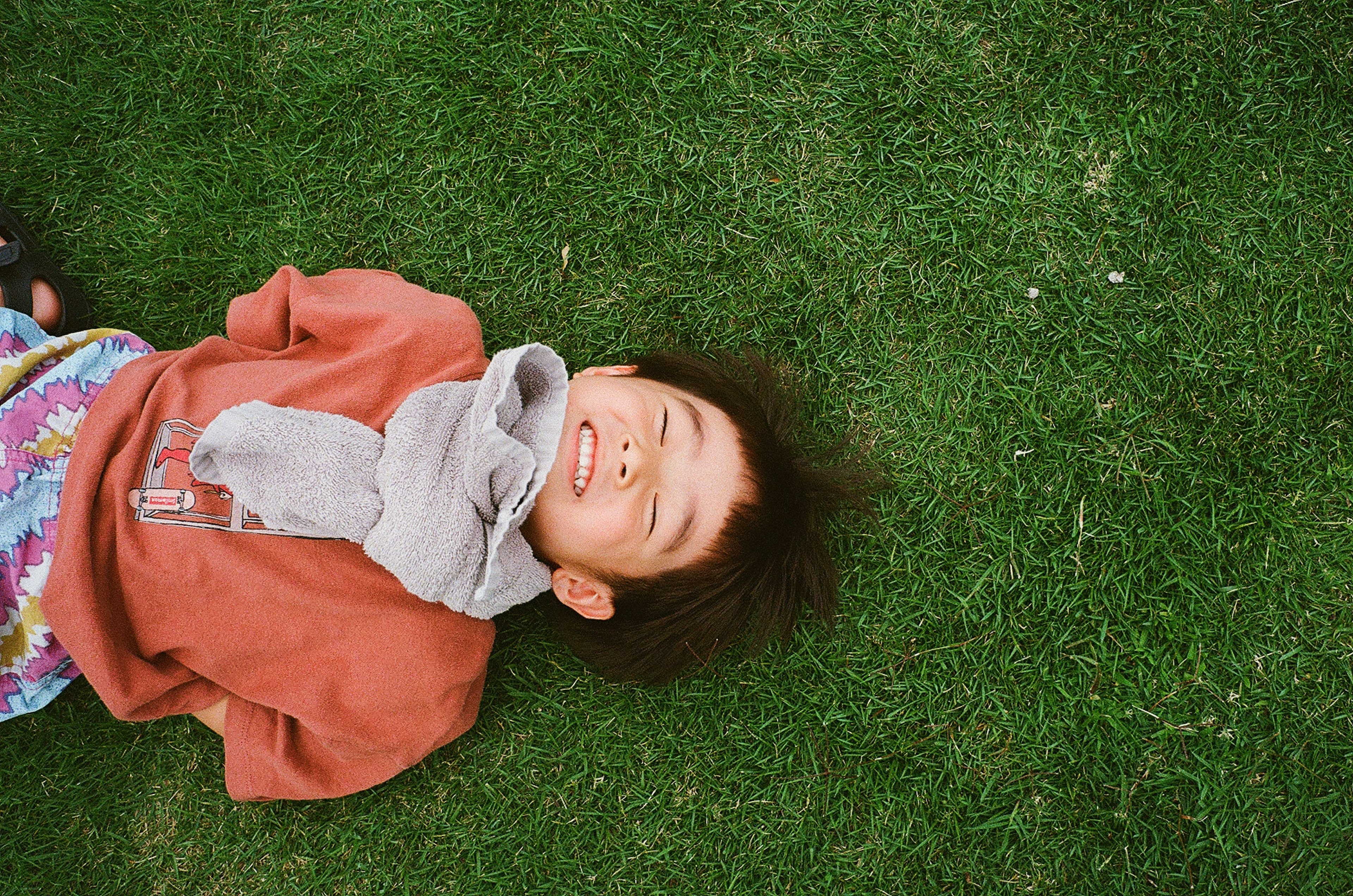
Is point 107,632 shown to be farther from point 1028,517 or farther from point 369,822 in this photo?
point 1028,517

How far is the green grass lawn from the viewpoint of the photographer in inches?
99.5

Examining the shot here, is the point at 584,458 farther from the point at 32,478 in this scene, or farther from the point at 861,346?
the point at 32,478

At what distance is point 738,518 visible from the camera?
2.14 metres

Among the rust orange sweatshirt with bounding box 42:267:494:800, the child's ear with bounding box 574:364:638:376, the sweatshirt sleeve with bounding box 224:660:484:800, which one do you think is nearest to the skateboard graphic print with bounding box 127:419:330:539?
the rust orange sweatshirt with bounding box 42:267:494:800

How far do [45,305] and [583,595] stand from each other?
192cm

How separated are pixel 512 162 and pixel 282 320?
886 mm

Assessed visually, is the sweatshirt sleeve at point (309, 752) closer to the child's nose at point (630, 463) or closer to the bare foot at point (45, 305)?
the child's nose at point (630, 463)

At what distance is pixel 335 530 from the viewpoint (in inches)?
→ 80.6

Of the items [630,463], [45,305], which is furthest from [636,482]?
[45,305]

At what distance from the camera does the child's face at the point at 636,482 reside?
2.05m

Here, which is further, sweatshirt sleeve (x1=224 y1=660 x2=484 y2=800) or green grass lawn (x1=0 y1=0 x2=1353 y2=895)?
green grass lawn (x1=0 y1=0 x2=1353 y2=895)

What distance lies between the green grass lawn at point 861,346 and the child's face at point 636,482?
554 millimetres

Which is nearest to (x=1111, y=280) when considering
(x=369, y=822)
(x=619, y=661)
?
(x=619, y=661)

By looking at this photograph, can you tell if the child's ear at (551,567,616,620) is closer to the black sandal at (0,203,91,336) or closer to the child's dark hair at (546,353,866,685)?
the child's dark hair at (546,353,866,685)
